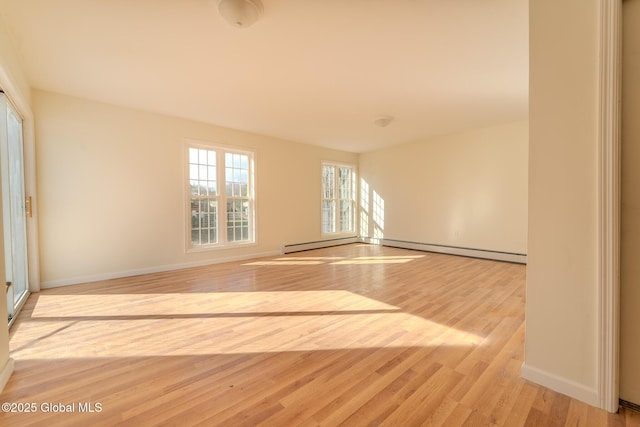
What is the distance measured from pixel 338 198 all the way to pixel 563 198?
6.13 meters

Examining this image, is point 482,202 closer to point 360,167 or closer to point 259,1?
point 360,167

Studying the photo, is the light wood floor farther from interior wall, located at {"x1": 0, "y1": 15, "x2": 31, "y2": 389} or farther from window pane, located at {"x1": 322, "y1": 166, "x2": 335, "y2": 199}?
window pane, located at {"x1": 322, "y1": 166, "x2": 335, "y2": 199}

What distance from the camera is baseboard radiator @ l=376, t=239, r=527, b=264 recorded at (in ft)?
16.7

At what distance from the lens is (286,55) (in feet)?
8.92

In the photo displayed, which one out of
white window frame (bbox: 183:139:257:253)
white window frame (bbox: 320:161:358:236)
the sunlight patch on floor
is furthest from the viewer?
white window frame (bbox: 320:161:358:236)

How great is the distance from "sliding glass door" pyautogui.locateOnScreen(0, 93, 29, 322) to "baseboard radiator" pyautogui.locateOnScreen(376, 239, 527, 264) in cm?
674

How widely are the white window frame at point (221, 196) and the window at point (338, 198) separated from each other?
2130 millimetres

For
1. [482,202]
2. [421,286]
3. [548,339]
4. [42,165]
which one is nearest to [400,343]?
[548,339]

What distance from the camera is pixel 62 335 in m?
2.29

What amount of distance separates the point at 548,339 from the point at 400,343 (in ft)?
3.12

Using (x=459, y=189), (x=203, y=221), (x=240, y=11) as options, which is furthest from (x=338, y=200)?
(x=240, y=11)

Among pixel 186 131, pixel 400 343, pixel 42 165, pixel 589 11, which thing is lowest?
pixel 400 343

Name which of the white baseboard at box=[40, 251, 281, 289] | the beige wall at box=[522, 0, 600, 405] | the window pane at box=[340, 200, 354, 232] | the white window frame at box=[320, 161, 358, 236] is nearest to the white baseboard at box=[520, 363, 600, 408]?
the beige wall at box=[522, 0, 600, 405]

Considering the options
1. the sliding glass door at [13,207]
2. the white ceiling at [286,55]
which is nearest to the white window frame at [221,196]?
the white ceiling at [286,55]
